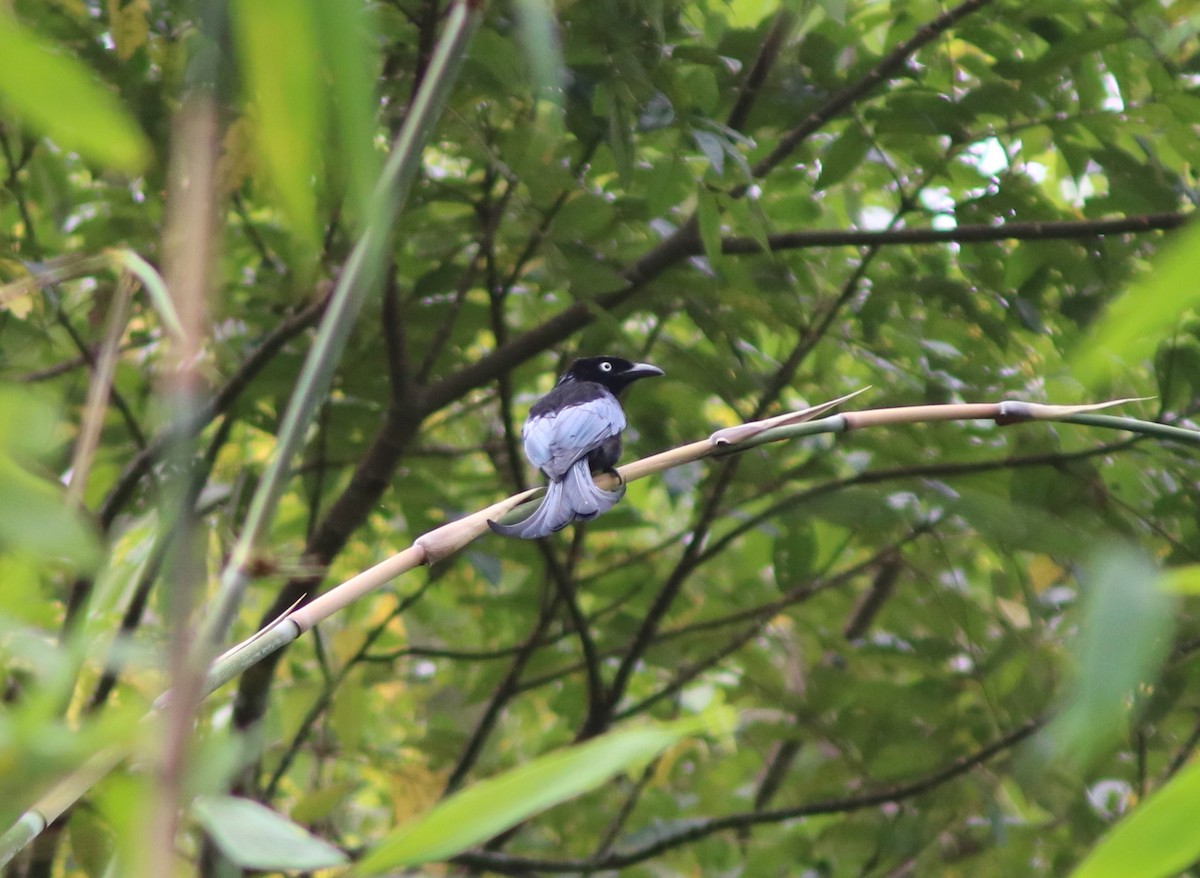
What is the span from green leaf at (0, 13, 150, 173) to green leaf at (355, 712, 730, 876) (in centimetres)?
44

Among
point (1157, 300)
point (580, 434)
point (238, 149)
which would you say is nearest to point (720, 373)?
point (580, 434)

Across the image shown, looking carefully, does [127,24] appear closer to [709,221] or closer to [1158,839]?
[709,221]

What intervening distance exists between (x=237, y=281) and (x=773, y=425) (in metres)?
2.44

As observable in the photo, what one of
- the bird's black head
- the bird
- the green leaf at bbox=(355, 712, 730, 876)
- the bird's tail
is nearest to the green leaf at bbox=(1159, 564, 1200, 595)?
the green leaf at bbox=(355, 712, 730, 876)

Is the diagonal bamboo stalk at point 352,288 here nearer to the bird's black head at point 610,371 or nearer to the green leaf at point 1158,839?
the green leaf at point 1158,839

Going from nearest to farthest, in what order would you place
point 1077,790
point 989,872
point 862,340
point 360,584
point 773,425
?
point 360,584
point 773,425
point 862,340
point 1077,790
point 989,872

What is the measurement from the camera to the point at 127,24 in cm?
270

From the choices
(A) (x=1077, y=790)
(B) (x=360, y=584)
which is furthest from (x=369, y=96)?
(A) (x=1077, y=790)

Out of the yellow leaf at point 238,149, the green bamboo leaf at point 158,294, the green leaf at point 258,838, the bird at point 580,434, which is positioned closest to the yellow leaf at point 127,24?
the yellow leaf at point 238,149

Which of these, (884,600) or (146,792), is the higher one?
(146,792)

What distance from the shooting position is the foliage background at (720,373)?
269 centimetres

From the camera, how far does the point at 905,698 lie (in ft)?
11.1

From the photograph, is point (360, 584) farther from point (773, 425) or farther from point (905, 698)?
point (905, 698)

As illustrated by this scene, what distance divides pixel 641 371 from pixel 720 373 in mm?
273
